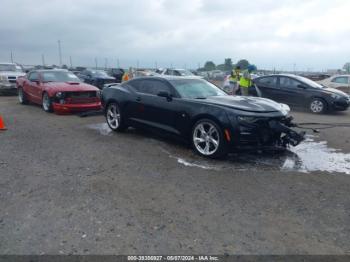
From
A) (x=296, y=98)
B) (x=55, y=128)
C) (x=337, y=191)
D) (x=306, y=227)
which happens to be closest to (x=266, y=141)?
(x=337, y=191)

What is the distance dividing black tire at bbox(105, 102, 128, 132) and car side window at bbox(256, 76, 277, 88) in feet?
25.2

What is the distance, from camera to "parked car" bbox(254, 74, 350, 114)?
39.1 feet

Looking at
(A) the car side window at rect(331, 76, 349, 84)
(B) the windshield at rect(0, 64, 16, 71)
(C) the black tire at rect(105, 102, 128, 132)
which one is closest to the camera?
(C) the black tire at rect(105, 102, 128, 132)

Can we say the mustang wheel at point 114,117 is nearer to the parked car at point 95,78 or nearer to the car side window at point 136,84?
the car side window at point 136,84

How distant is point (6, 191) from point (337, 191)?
4406mm

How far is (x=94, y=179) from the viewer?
4793mm

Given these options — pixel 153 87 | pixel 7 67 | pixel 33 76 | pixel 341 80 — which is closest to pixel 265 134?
pixel 153 87

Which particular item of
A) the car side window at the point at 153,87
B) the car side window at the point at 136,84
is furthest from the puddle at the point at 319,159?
the car side window at the point at 136,84

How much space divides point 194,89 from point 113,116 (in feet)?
7.91

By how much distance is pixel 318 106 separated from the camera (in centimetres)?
1210

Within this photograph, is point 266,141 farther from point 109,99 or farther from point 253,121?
point 109,99

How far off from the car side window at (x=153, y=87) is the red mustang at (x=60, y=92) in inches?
160

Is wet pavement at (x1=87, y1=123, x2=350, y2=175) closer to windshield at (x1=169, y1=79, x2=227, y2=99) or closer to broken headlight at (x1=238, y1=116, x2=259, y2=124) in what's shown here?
broken headlight at (x1=238, y1=116, x2=259, y2=124)

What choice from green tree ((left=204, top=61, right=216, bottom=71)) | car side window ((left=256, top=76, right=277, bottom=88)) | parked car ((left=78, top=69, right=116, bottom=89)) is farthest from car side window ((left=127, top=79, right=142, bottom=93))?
green tree ((left=204, top=61, right=216, bottom=71))
